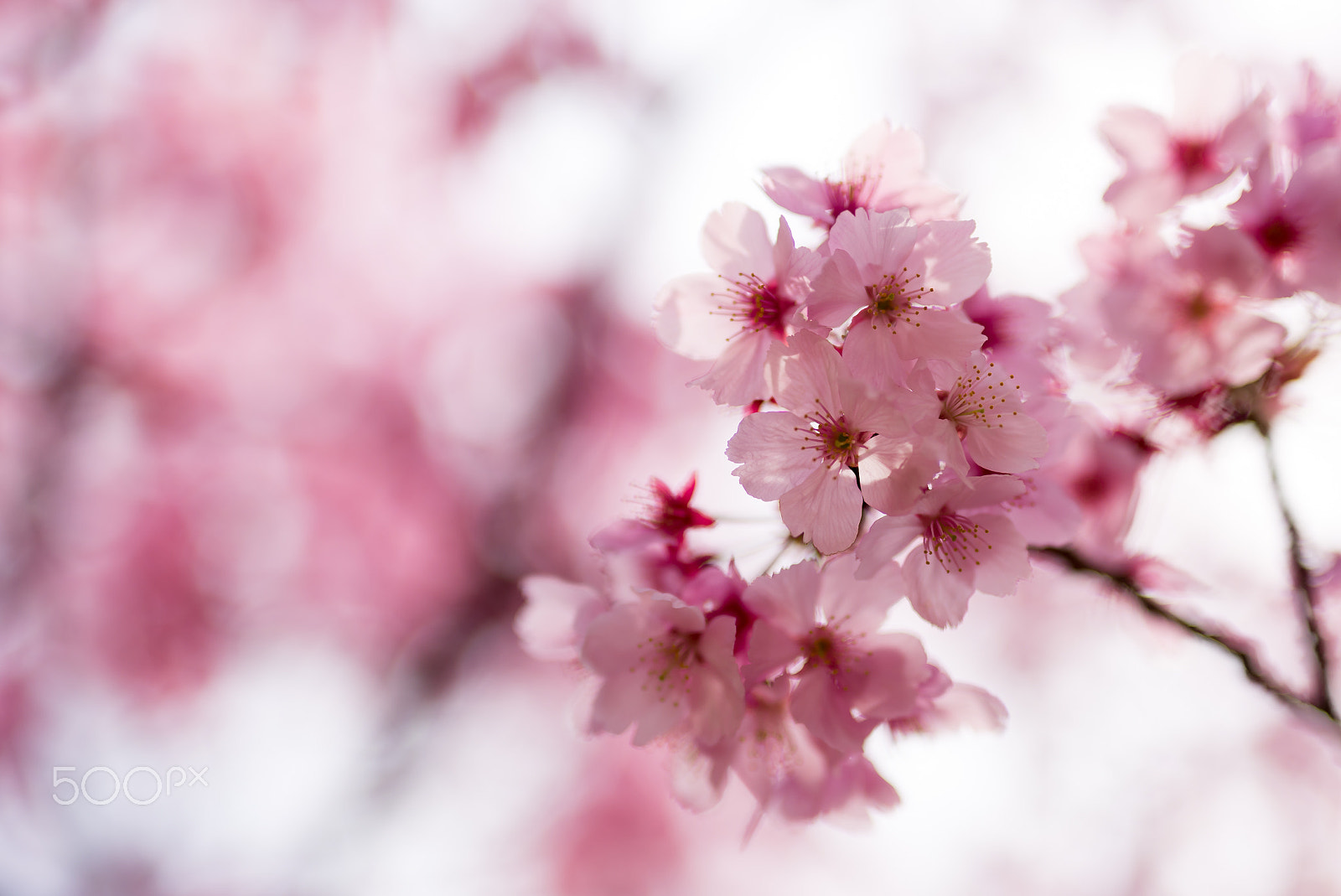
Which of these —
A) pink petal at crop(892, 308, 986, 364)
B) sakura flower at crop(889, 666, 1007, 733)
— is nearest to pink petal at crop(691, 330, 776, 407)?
pink petal at crop(892, 308, 986, 364)

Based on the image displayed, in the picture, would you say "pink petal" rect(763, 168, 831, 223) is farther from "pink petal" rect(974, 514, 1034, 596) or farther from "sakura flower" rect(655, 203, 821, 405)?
"pink petal" rect(974, 514, 1034, 596)

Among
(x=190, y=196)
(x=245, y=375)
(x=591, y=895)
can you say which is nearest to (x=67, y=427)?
(x=245, y=375)

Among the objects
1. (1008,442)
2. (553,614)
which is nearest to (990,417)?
(1008,442)

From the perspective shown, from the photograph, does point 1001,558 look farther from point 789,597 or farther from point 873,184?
point 873,184

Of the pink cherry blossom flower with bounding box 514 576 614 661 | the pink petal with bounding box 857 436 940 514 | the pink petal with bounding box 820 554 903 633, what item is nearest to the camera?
the pink petal with bounding box 857 436 940 514

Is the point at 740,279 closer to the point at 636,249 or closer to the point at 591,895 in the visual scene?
the point at 636,249

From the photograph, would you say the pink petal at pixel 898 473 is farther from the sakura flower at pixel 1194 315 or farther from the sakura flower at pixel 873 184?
the sakura flower at pixel 1194 315

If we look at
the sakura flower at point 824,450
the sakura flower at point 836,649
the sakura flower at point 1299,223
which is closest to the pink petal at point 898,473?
the sakura flower at point 824,450
